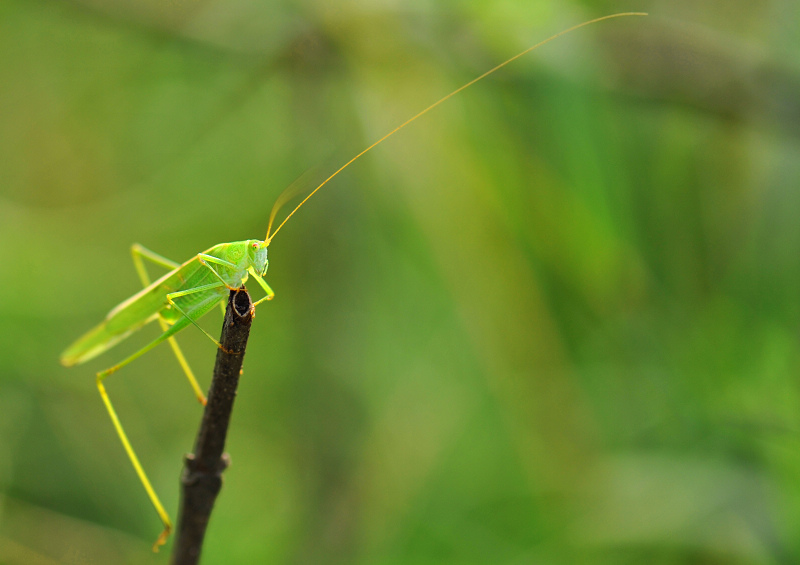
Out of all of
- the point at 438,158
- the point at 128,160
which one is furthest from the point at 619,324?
the point at 128,160

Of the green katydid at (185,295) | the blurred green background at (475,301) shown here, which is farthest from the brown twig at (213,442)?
the blurred green background at (475,301)

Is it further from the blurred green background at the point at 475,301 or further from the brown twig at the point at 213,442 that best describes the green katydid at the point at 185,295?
the brown twig at the point at 213,442

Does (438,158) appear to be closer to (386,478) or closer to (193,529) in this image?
(386,478)

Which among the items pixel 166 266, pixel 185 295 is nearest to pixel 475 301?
pixel 185 295

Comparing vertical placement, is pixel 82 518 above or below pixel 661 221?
below

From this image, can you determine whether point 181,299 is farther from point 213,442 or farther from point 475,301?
point 475,301

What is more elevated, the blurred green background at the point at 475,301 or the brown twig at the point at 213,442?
the blurred green background at the point at 475,301
